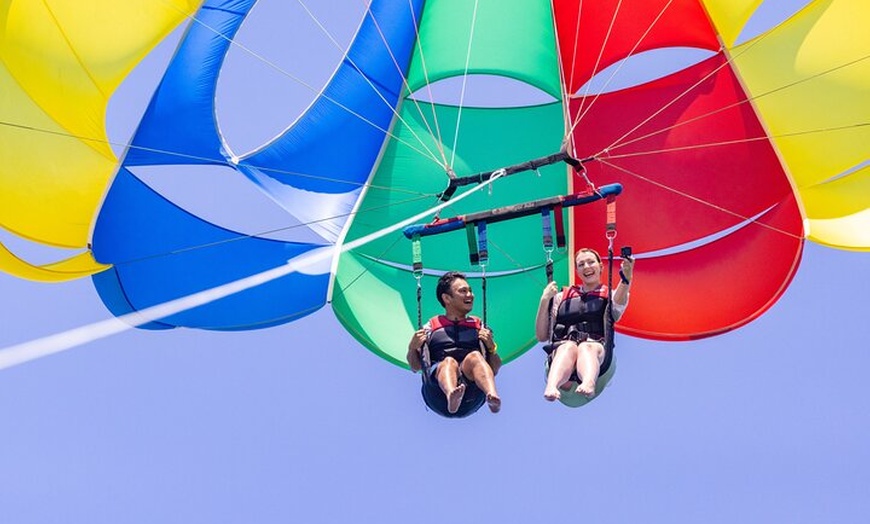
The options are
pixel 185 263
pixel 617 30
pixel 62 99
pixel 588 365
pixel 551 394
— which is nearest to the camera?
pixel 551 394

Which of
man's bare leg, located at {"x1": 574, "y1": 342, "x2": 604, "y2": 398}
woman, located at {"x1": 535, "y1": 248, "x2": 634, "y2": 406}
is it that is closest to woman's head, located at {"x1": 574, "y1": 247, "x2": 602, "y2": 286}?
woman, located at {"x1": 535, "y1": 248, "x2": 634, "y2": 406}

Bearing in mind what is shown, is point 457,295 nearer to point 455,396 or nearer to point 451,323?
point 451,323

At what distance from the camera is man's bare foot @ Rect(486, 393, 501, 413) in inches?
329

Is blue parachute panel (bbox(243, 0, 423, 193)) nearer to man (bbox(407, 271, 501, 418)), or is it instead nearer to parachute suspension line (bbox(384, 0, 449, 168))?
parachute suspension line (bbox(384, 0, 449, 168))

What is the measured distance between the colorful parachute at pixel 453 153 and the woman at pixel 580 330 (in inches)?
22.8

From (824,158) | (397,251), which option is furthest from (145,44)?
(824,158)

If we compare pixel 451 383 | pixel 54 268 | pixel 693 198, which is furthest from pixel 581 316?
pixel 54 268

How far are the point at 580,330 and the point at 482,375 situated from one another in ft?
1.83

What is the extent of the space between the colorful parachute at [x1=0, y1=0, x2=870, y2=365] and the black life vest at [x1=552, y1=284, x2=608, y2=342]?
0.63 m

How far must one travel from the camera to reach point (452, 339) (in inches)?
346

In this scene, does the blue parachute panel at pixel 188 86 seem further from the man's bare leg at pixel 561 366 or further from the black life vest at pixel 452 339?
the man's bare leg at pixel 561 366

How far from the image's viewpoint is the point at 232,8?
9.65m

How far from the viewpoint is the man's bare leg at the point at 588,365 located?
8492 millimetres

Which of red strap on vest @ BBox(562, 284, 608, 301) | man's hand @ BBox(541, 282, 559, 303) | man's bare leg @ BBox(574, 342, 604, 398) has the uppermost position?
red strap on vest @ BBox(562, 284, 608, 301)
